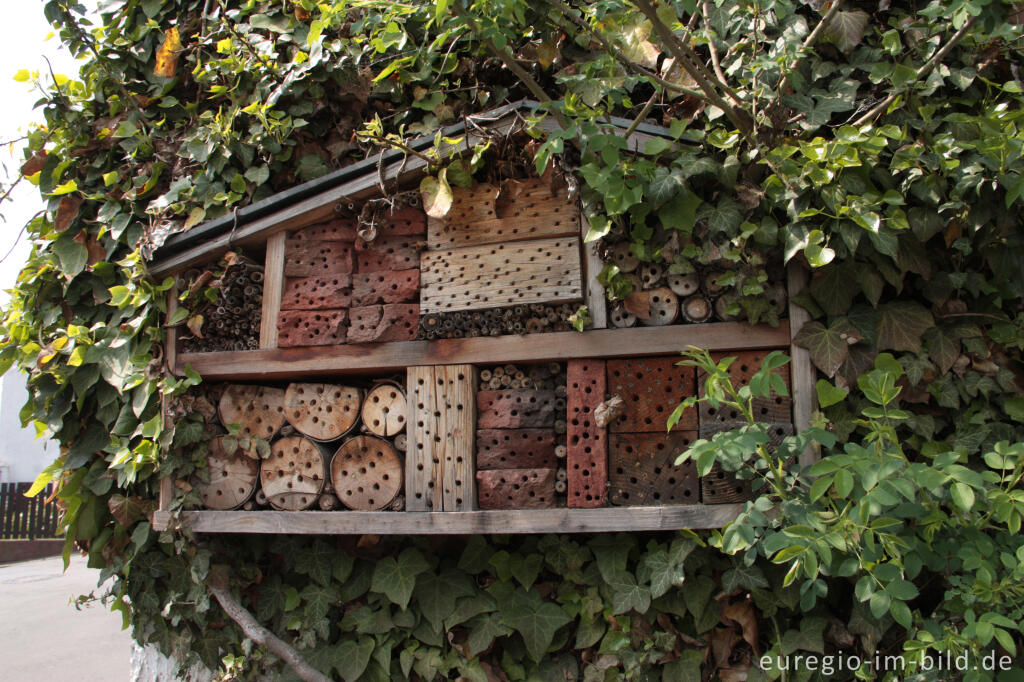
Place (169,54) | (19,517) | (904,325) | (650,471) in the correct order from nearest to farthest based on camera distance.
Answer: (904,325) → (650,471) → (169,54) → (19,517)

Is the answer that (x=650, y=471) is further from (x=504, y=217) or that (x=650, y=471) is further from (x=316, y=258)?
(x=316, y=258)

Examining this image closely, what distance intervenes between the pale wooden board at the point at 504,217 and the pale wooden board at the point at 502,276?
42mm

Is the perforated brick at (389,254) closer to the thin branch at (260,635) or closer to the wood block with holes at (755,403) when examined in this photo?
the wood block with holes at (755,403)

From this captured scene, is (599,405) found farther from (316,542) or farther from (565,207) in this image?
(316,542)

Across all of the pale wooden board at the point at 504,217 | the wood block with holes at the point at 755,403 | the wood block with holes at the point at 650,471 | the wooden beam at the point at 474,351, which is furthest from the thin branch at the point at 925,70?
the wood block with holes at the point at 650,471

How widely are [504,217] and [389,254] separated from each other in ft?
1.91

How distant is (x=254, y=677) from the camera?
369cm

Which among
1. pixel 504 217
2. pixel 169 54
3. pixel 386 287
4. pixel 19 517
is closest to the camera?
pixel 504 217

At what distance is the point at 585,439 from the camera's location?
10.4 ft

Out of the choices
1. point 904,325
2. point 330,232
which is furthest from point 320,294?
point 904,325

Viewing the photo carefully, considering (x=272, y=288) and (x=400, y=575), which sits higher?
(x=272, y=288)

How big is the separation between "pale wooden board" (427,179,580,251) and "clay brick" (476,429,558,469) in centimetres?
85

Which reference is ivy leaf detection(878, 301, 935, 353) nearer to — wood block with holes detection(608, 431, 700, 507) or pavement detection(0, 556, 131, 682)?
wood block with holes detection(608, 431, 700, 507)

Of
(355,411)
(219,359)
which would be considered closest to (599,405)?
(355,411)
